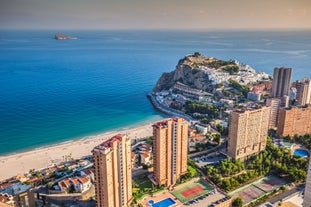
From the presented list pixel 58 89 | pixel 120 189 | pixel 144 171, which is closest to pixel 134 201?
pixel 120 189

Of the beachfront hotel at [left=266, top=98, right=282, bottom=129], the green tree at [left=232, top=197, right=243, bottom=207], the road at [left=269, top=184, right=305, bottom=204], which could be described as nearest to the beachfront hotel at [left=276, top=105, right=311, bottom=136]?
the beachfront hotel at [left=266, top=98, right=282, bottom=129]

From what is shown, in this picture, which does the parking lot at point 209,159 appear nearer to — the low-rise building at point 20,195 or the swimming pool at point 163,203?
the swimming pool at point 163,203

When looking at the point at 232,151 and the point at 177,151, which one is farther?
the point at 232,151

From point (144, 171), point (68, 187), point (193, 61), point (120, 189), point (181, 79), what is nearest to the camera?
point (120, 189)

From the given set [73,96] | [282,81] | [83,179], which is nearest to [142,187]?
[83,179]

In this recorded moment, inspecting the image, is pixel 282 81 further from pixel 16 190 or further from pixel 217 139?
pixel 16 190

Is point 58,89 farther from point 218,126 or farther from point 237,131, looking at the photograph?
point 237,131

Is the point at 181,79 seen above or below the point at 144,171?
above

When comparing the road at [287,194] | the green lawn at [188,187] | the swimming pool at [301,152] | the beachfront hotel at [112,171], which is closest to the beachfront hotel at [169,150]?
the green lawn at [188,187]
